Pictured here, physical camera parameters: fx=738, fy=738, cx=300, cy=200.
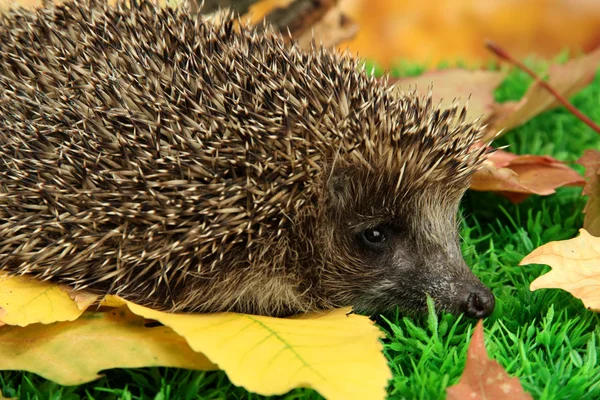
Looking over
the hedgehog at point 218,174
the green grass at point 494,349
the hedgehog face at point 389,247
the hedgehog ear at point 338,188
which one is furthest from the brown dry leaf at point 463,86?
the hedgehog ear at point 338,188

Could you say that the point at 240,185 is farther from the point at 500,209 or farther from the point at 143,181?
the point at 500,209

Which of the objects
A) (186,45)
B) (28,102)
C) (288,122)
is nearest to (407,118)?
(288,122)

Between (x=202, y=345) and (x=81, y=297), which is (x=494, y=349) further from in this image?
(x=81, y=297)

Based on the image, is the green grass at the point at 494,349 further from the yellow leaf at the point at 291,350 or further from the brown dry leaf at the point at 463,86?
the brown dry leaf at the point at 463,86

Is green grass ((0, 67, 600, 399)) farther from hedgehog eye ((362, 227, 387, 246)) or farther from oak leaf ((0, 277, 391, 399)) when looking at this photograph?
hedgehog eye ((362, 227, 387, 246))

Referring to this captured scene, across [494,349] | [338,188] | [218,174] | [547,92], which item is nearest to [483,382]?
[494,349]

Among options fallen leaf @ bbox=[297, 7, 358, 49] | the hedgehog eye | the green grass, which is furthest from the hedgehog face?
fallen leaf @ bbox=[297, 7, 358, 49]
